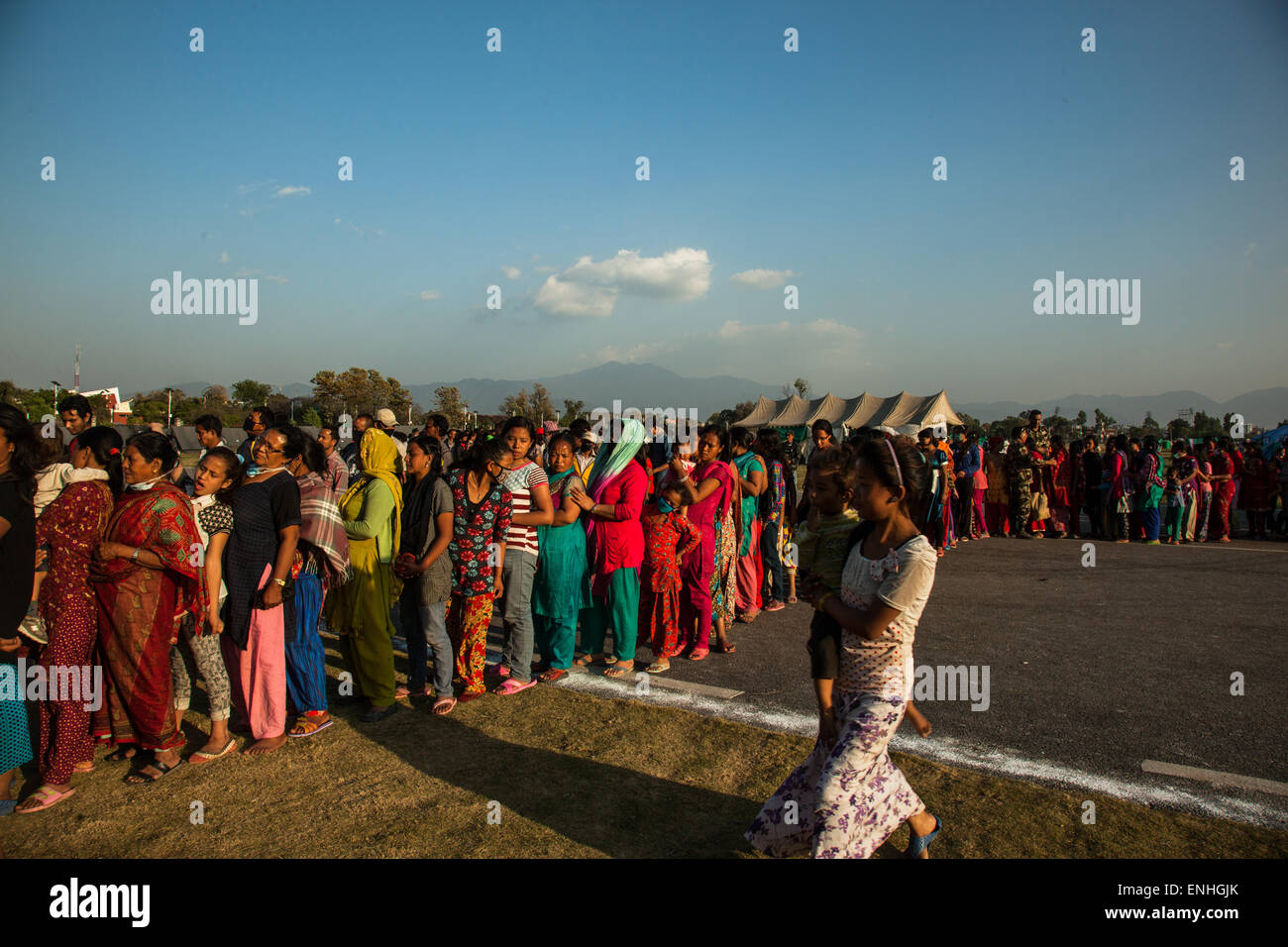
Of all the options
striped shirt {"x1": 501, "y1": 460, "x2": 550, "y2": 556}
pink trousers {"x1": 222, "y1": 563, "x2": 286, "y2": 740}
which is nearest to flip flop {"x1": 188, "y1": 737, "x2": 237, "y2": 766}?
pink trousers {"x1": 222, "y1": 563, "x2": 286, "y2": 740}

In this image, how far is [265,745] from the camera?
411cm

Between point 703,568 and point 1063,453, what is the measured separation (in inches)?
423

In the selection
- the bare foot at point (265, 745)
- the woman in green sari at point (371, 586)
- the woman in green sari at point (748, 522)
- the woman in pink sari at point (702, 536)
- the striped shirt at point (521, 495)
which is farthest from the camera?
the woman in green sari at point (748, 522)

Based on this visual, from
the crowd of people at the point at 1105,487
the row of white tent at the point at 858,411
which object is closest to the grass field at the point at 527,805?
the crowd of people at the point at 1105,487

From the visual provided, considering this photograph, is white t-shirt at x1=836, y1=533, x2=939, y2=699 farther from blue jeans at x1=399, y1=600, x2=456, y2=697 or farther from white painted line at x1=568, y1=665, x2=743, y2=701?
blue jeans at x1=399, y1=600, x2=456, y2=697

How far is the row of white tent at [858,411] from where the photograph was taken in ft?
125

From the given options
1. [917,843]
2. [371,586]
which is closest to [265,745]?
[371,586]

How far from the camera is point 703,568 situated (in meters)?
5.85

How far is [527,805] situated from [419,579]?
71.1 inches

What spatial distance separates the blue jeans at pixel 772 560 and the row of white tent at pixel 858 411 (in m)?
27.5

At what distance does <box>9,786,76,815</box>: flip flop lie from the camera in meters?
3.47

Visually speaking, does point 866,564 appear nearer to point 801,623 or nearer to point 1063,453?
point 801,623

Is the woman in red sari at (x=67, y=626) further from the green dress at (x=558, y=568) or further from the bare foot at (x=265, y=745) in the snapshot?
the green dress at (x=558, y=568)
